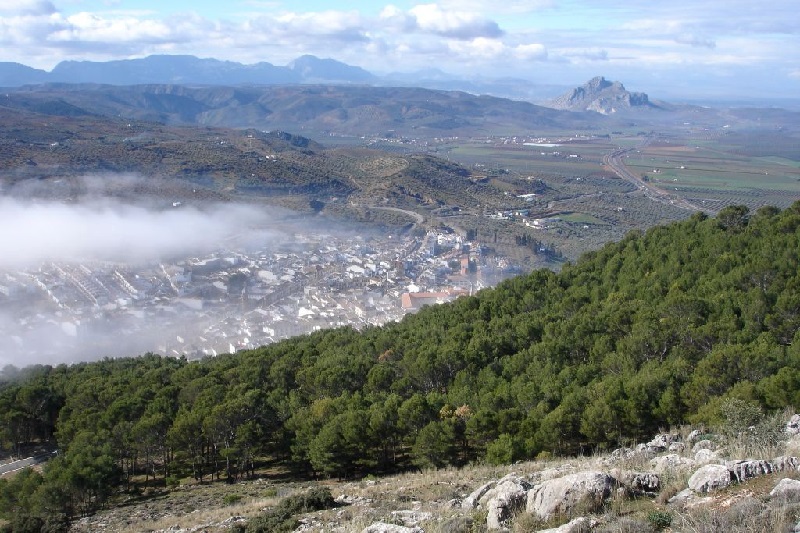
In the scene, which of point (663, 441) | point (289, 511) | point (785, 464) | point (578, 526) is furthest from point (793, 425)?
point (289, 511)

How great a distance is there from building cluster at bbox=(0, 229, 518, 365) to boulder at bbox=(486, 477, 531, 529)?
72.3ft

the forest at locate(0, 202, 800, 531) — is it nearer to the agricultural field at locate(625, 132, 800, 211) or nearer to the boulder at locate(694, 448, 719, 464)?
the boulder at locate(694, 448, 719, 464)

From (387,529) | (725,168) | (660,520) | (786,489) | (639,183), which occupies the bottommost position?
(387,529)

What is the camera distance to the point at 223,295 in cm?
3506

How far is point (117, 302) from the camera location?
3378 centimetres

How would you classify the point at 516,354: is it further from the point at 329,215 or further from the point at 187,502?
the point at 329,215

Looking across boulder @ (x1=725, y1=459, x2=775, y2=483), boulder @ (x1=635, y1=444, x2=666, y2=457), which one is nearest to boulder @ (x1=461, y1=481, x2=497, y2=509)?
boulder @ (x1=725, y1=459, x2=775, y2=483)

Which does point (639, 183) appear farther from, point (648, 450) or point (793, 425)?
point (648, 450)

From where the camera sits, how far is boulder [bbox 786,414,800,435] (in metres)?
7.75

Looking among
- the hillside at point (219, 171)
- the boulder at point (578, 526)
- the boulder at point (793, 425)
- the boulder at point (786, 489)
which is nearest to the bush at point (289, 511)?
the boulder at point (578, 526)

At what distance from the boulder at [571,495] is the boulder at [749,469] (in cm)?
97

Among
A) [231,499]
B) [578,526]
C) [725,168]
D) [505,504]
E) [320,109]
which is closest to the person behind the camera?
[578,526]

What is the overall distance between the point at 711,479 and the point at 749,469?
362 mm

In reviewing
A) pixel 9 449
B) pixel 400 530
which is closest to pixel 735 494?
pixel 400 530
